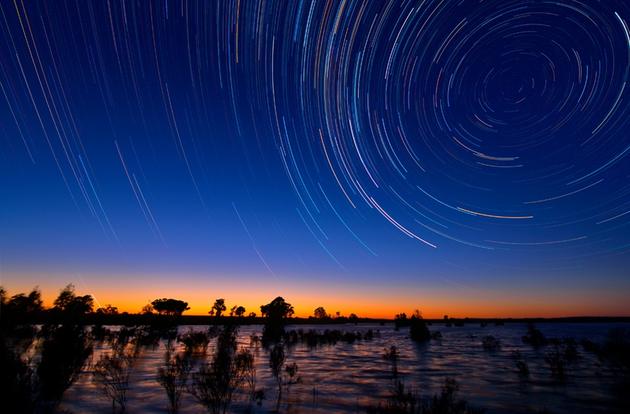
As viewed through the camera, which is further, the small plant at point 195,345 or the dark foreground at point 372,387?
the small plant at point 195,345

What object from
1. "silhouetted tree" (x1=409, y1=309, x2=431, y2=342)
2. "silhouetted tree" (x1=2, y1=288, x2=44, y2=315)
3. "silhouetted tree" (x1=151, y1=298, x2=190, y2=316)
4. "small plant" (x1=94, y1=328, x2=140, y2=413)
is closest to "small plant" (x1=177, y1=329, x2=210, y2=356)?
"small plant" (x1=94, y1=328, x2=140, y2=413)

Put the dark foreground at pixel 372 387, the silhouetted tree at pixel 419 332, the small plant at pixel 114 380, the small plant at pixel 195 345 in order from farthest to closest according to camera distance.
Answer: the silhouetted tree at pixel 419 332
the small plant at pixel 195 345
the small plant at pixel 114 380
the dark foreground at pixel 372 387

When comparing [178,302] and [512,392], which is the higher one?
[178,302]

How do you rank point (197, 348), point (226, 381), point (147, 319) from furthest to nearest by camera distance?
point (147, 319) → point (197, 348) → point (226, 381)

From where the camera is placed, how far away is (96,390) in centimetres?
1424

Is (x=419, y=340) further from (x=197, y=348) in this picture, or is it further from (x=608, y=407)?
(x=608, y=407)

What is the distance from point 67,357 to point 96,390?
2.79 meters

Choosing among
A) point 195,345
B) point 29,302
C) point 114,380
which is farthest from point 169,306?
point 114,380

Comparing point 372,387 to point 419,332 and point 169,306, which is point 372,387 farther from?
point 169,306

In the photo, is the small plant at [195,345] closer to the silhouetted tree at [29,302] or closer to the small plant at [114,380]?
the small plant at [114,380]

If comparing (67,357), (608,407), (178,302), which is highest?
(178,302)

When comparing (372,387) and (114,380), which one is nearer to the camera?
(114,380)

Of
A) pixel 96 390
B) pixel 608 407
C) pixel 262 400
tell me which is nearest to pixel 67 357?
pixel 96 390

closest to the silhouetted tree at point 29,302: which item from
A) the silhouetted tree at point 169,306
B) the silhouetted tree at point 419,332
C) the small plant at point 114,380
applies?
the small plant at point 114,380
